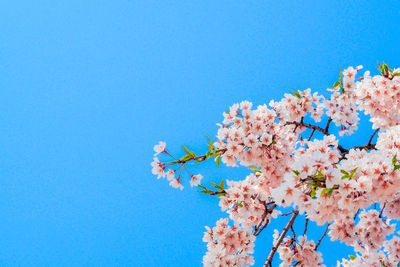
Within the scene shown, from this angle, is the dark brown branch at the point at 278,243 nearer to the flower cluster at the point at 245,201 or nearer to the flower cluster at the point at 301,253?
the flower cluster at the point at 245,201

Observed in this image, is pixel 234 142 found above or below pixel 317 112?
below

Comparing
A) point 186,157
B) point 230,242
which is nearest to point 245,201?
point 230,242

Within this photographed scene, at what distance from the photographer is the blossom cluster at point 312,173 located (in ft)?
8.90

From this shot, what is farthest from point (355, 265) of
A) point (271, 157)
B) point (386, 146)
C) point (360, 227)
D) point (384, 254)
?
point (386, 146)

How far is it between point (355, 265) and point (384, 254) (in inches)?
14.9

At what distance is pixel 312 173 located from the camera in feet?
8.98

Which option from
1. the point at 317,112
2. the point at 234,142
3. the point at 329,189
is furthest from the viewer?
the point at 317,112

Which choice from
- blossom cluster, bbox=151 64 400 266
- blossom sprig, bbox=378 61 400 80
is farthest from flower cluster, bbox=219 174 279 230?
blossom sprig, bbox=378 61 400 80

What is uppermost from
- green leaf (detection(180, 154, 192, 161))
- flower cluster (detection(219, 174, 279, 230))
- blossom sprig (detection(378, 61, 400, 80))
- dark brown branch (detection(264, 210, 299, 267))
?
blossom sprig (detection(378, 61, 400, 80))

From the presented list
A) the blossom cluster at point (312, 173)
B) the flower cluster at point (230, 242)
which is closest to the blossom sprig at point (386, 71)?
the blossom cluster at point (312, 173)

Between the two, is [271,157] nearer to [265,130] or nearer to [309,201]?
[265,130]

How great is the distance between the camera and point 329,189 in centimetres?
258

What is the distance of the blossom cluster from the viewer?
2.71 metres

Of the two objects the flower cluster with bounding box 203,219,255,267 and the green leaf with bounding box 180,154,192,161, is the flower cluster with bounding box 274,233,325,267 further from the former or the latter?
the green leaf with bounding box 180,154,192,161
